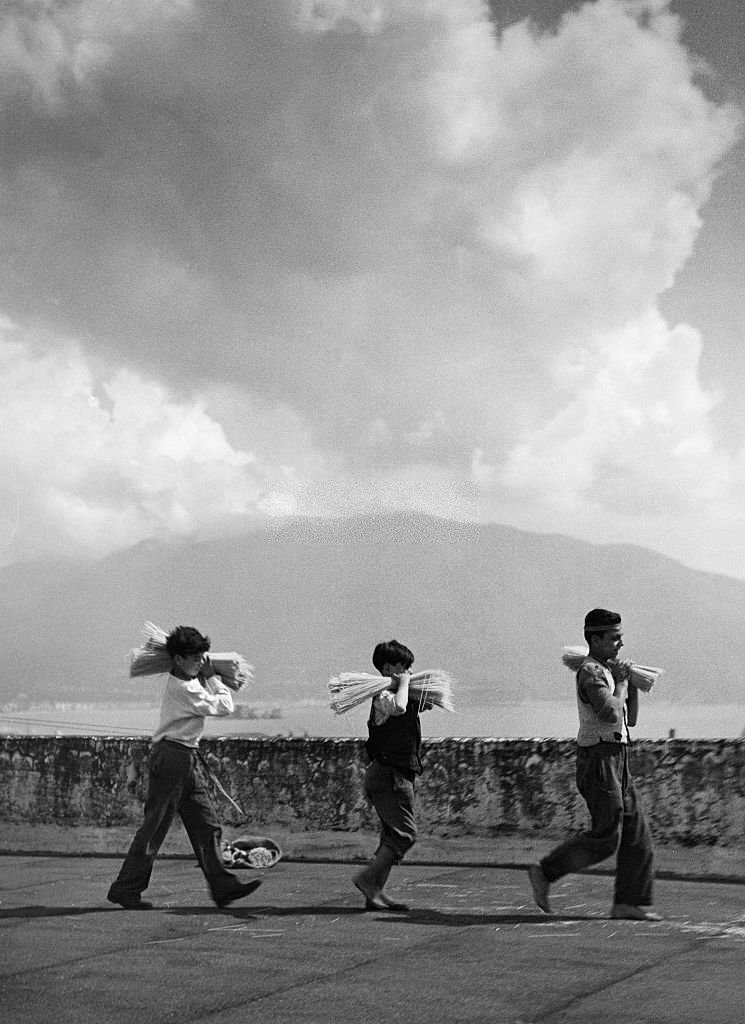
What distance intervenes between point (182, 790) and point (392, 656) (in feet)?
5.06

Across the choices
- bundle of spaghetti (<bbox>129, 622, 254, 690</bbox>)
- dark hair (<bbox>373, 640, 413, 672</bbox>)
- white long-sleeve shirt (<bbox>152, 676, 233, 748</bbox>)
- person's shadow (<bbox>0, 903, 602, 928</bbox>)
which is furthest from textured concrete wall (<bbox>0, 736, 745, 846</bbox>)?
white long-sleeve shirt (<bbox>152, 676, 233, 748</bbox>)

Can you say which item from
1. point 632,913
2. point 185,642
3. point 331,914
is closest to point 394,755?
point 331,914

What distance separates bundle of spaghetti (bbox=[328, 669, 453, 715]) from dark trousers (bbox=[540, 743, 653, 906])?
3.39 feet

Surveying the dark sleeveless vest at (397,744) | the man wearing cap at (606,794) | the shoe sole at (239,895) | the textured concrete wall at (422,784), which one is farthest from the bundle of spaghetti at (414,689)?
the textured concrete wall at (422,784)

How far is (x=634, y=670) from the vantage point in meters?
8.34

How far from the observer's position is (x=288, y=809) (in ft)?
36.7

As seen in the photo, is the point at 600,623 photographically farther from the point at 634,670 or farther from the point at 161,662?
the point at 161,662

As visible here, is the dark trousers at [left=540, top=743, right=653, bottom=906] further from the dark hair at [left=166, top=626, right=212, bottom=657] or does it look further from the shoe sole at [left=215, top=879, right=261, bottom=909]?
the dark hair at [left=166, top=626, right=212, bottom=657]

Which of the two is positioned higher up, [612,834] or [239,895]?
[612,834]

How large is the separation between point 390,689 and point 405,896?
52.7 inches

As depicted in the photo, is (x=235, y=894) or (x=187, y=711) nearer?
(x=235, y=894)

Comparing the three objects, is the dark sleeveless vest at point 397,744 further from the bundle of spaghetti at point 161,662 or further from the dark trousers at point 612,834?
the dark trousers at point 612,834

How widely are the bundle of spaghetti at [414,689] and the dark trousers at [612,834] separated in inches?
40.7

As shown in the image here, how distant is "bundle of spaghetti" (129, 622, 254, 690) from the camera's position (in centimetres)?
877
